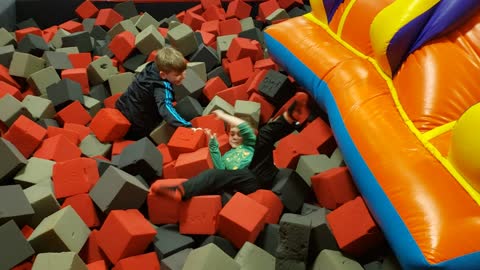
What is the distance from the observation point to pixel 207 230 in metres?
2.00

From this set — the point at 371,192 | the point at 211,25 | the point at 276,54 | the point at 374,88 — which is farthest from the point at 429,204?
the point at 211,25

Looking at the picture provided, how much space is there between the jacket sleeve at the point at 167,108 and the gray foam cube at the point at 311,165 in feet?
2.32

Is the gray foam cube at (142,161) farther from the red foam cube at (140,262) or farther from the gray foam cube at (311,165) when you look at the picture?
the gray foam cube at (311,165)

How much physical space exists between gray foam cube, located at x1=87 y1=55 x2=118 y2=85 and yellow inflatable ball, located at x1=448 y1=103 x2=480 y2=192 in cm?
241

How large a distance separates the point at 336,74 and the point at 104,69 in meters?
1.73

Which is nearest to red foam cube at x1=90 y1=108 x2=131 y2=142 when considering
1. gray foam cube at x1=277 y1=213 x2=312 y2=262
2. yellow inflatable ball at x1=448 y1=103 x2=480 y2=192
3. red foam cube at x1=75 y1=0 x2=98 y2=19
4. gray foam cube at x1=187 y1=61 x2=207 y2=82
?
gray foam cube at x1=187 y1=61 x2=207 y2=82

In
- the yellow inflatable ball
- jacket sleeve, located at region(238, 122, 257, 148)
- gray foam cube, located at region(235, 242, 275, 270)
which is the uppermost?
the yellow inflatable ball

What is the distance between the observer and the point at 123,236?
189 cm

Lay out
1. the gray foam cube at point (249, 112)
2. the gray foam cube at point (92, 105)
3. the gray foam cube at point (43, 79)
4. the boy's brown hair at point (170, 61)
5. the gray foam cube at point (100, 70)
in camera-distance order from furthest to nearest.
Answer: the gray foam cube at point (100, 70) < the gray foam cube at point (43, 79) < the gray foam cube at point (92, 105) < the gray foam cube at point (249, 112) < the boy's brown hair at point (170, 61)

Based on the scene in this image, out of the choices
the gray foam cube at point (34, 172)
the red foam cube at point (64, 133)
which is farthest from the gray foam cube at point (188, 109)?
the gray foam cube at point (34, 172)

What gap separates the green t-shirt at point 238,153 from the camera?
7.90 feet

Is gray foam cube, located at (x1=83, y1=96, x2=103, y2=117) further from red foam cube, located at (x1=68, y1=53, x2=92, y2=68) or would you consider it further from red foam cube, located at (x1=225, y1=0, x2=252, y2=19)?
red foam cube, located at (x1=225, y1=0, x2=252, y2=19)

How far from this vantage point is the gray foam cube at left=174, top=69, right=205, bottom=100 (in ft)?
10.1

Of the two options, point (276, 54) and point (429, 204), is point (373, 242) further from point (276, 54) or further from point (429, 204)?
point (276, 54)
